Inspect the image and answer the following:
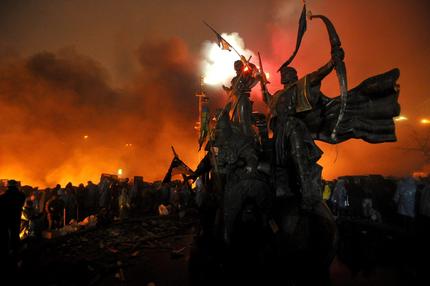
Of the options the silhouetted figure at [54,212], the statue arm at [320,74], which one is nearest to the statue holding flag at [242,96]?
the statue arm at [320,74]

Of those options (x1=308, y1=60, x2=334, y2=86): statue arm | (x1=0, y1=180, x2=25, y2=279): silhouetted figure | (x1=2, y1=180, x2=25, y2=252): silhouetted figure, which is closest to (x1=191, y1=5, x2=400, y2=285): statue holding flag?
(x1=308, y1=60, x2=334, y2=86): statue arm

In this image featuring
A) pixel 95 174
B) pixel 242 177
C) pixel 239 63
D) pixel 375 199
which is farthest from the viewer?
pixel 95 174

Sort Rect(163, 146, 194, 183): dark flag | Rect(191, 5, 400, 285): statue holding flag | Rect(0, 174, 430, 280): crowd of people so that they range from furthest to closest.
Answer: Rect(163, 146, 194, 183): dark flag, Rect(0, 174, 430, 280): crowd of people, Rect(191, 5, 400, 285): statue holding flag

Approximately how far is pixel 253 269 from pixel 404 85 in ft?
134

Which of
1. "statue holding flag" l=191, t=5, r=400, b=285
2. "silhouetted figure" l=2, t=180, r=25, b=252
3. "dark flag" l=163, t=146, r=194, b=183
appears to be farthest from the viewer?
"dark flag" l=163, t=146, r=194, b=183

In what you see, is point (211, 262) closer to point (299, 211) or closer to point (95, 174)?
point (299, 211)

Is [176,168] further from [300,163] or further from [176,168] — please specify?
[300,163]

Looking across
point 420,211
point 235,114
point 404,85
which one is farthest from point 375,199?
point 404,85

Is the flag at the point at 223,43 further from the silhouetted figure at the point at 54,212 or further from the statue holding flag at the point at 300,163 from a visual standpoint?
the silhouetted figure at the point at 54,212

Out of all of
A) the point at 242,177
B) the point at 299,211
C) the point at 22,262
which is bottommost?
the point at 22,262

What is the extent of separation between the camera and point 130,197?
1925 centimetres

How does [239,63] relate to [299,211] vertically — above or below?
above

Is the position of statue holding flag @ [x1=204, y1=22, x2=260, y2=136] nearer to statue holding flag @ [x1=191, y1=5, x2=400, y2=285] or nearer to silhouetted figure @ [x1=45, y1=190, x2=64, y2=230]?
→ statue holding flag @ [x1=191, y1=5, x2=400, y2=285]


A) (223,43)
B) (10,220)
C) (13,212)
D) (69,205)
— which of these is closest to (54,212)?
(69,205)
